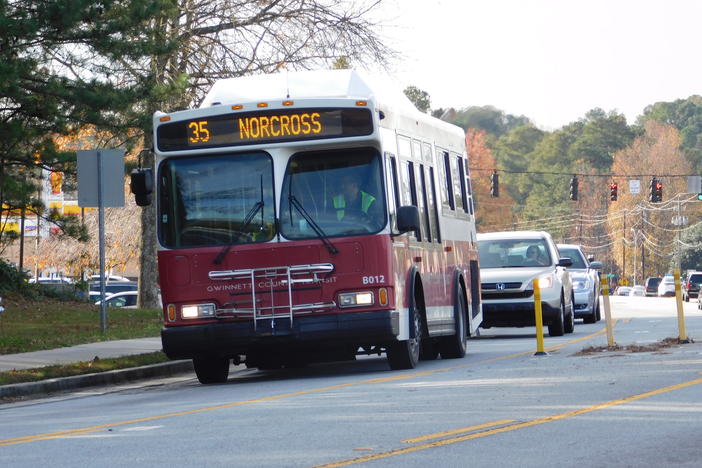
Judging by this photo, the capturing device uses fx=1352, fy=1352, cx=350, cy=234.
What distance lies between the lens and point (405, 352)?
1597 cm

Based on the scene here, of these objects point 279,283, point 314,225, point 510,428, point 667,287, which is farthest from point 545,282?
point 667,287

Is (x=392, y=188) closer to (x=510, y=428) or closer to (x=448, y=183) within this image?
(x=448, y=183)

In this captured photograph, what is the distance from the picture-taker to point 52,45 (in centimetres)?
2388

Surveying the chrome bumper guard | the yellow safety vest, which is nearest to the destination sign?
the yellow safety vest

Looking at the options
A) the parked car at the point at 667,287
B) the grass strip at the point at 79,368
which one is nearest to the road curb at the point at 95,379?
the grass strip at the point at 79,368

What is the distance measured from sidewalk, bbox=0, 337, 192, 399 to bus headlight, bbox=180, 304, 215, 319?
2.25 m

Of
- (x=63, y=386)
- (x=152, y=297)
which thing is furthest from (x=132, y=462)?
(x=152, y=297)

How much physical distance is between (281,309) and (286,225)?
3.07ft

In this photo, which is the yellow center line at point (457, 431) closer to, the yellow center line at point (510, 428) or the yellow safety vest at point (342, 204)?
the yellow center line at point (510, 428)

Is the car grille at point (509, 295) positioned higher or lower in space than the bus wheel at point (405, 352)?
higher

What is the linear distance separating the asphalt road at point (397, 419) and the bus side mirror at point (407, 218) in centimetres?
166

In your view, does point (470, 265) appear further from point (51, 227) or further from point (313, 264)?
point (51, 227)

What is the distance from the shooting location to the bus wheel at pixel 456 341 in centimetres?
1867

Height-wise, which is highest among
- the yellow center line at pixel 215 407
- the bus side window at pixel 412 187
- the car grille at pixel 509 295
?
the bus side window at pixel 412 187
